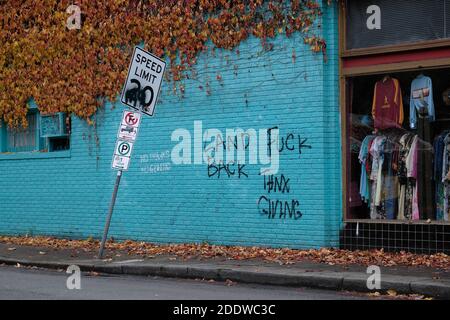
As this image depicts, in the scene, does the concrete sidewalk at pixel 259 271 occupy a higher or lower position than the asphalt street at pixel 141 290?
higher

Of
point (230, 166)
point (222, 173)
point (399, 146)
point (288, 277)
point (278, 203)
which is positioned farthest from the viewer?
point (222, 173)

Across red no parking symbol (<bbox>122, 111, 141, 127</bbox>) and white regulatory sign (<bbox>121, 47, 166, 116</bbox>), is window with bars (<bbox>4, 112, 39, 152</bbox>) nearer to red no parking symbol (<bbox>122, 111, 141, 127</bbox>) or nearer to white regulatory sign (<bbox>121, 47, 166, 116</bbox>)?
red no parking symbol (<bbox>122, 111, 141, 127</bbox>)

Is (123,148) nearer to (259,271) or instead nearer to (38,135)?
(259,271)

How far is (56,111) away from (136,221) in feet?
11.6

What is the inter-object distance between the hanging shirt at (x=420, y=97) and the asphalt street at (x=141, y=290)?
422 cm

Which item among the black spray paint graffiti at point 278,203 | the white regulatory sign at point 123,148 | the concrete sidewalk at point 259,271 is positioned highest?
the white regulatory sign at point 123,148

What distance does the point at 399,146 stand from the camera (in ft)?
45.6

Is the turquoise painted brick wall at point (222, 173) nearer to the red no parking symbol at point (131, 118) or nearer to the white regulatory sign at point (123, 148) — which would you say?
the red no parking symbol at point (131, 118)

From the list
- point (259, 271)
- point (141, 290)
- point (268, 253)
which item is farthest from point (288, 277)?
point (268, 253)

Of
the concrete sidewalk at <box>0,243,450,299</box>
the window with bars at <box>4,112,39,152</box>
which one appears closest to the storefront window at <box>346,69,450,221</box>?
the concrete sidewalk at <box>0,243,450,299</box>

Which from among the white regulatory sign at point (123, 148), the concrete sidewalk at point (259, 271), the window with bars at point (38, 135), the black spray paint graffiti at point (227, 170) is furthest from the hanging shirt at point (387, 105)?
the window with bars at point (38, 135)

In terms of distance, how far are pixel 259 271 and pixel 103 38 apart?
7857mm

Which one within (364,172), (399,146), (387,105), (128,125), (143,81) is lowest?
(364,172)

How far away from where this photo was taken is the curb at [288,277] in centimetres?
1017
